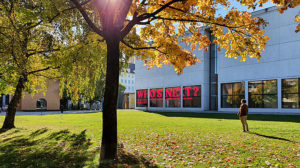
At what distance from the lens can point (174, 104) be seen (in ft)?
138

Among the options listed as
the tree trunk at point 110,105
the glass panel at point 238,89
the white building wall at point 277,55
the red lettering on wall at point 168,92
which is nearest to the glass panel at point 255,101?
the white building wall at point 277,55

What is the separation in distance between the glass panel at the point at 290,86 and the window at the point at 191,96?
13.2 metres

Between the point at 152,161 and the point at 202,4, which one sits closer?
the point at 152,161

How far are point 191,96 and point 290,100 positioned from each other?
15.6 meters

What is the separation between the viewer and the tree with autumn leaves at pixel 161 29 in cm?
559

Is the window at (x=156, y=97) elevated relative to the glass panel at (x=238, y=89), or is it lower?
lower

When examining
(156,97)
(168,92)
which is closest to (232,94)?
(168,92)

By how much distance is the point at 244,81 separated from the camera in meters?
32.2

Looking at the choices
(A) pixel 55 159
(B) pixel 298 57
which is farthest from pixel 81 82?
(B) pixel 298 57

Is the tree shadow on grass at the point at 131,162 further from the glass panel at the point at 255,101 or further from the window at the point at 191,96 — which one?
the window at the point at 191,96

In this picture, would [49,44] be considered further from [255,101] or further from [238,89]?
[238,89]

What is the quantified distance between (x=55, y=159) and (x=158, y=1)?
18.5 ft

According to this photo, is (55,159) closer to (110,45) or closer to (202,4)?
(110,45)

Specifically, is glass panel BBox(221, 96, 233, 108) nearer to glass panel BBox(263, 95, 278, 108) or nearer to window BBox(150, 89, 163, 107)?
glass panel BBox(263, 95, 278, 108)
